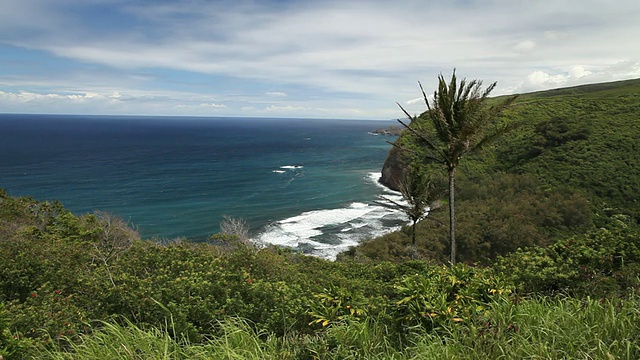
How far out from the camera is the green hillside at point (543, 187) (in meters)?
24.6

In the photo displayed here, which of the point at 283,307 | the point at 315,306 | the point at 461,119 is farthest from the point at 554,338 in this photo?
the point at 461,119

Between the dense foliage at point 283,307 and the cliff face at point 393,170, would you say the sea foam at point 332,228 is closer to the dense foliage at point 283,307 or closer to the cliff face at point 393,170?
the cliff face at point 393,170

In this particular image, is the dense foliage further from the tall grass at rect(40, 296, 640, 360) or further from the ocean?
the ocean

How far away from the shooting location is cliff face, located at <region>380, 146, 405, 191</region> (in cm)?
4970

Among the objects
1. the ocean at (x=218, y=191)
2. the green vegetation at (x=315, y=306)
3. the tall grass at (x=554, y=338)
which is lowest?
the ocean at (x=218, y=191)

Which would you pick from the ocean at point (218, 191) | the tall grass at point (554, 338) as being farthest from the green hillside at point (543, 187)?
the tall grass at point (554, 338)

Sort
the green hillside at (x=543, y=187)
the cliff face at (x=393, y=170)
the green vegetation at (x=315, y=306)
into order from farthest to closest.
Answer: the cliff face at (x=393, y=170)
the green hillside at (x=543, y=187)
the green vegetation at (x=315, y=306)

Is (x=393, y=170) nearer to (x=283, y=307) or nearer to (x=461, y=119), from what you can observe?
(x=461, y=119)

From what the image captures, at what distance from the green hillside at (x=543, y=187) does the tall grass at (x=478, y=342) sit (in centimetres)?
1562

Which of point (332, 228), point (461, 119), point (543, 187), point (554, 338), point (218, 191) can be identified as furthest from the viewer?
point (218, 191)

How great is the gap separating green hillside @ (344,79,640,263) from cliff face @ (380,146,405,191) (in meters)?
0.98

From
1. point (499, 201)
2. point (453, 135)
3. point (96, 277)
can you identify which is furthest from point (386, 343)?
point (499, 201)

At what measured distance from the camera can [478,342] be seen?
3.31 meters

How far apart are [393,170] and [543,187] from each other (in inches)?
849
